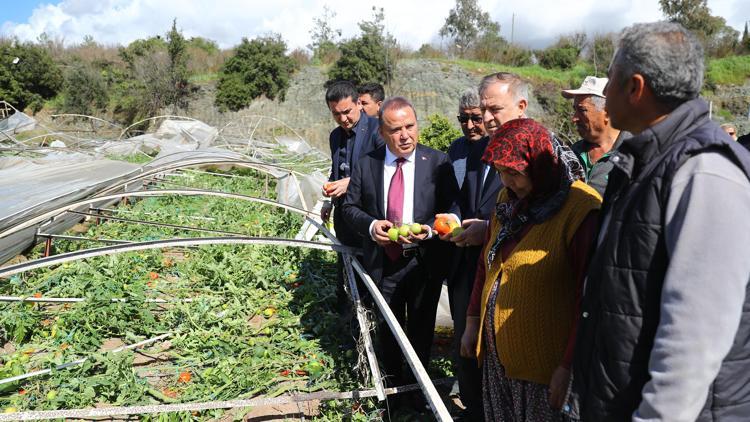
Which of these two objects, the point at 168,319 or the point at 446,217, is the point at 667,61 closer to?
the point at 446,217

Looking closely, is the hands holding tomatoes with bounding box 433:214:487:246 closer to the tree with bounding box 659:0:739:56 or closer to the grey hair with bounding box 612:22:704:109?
the grey hair with bounding box 612:22:704:109

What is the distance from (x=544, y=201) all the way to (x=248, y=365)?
239 centimetres

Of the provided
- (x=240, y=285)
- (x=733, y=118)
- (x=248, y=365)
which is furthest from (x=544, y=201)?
(x=733, y=118)

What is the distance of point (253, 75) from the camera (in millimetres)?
25219

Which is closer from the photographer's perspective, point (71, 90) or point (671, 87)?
point (671, 87)

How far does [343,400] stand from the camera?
2930 millimetres

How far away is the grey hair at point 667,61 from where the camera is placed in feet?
3.87

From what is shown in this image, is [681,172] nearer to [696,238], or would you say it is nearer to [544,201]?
[696,238]

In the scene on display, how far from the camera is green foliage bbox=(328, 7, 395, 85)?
24.1m

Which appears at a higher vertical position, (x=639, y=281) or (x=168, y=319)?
(x=639, y=281)

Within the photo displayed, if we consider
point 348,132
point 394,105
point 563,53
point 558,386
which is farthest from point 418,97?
point 558,386

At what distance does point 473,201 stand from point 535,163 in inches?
36.6

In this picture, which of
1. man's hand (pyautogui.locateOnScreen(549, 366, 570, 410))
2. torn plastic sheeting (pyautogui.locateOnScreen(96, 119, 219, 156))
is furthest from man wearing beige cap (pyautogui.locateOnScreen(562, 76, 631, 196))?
torn plastic sheeting (pyautogui.locateOnScreen(96, 119, 219, 156))

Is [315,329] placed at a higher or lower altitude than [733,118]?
lower
